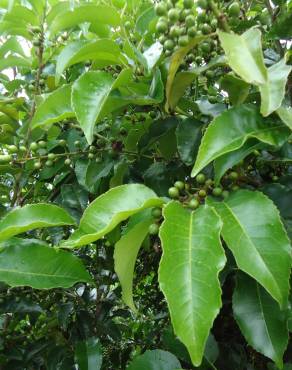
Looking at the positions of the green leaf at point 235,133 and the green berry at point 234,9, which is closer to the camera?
the green leaf at point 235,133

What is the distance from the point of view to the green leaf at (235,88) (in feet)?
3.45

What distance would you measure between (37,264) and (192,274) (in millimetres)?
448

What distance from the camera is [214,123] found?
931 millimetres

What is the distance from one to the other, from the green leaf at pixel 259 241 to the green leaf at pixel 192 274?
48 mm

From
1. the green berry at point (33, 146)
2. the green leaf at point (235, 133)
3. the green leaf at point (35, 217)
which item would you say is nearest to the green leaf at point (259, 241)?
the green leaf at point (235, 133)

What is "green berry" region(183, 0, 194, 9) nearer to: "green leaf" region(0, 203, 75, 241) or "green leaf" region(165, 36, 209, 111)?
"green leaf" region(165, 36, 209, 111)

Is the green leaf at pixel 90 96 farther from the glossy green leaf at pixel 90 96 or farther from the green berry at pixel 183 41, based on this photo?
the green berry at pixel 183 41

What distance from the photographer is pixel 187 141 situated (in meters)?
1.16

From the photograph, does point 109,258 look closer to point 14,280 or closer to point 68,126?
point 68,126

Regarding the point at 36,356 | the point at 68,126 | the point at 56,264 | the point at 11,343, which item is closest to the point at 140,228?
the point at 56,264

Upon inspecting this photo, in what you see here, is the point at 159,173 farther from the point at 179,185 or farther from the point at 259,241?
the point at 259,241

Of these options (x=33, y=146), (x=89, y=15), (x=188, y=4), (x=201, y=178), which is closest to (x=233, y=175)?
(x=201, y=178)

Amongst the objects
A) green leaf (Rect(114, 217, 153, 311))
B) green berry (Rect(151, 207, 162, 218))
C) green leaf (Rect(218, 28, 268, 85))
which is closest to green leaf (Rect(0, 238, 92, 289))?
green leaf (Rect(114, 217, 153, 311))

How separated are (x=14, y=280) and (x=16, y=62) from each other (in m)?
0.80
